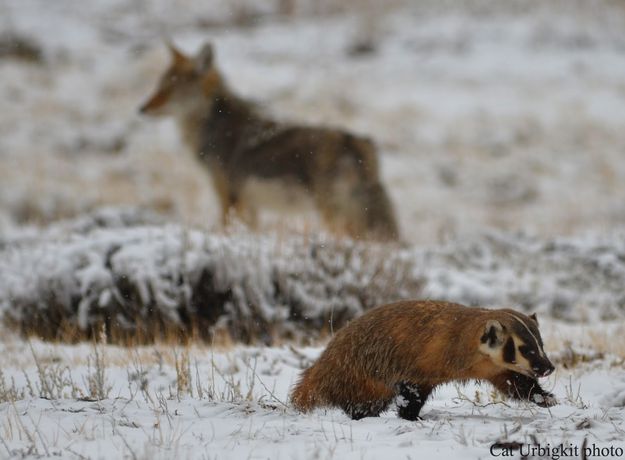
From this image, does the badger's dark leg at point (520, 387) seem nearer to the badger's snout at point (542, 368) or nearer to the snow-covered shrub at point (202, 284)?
the badger's snout at point (542, 368)

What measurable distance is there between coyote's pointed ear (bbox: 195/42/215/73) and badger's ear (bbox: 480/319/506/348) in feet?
27.5

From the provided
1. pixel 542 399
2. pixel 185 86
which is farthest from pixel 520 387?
pixel 185 86

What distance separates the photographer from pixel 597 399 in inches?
187

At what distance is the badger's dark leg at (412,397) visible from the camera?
417 cm

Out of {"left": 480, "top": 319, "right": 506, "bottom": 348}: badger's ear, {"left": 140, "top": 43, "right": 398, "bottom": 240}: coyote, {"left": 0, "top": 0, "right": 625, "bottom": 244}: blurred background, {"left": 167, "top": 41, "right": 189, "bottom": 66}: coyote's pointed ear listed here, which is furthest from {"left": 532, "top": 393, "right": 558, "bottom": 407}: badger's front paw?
{"left": 167, "top": 41, "right": 189, "bottom": 66}: coyote's pointed ear

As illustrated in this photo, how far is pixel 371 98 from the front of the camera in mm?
25094

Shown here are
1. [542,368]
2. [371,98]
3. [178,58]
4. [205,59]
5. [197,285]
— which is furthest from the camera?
[371,98]

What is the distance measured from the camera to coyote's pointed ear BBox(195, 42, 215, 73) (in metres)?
11.4

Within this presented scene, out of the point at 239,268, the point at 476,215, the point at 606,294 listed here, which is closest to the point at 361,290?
the point at 239,268

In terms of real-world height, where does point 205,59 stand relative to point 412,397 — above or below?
above

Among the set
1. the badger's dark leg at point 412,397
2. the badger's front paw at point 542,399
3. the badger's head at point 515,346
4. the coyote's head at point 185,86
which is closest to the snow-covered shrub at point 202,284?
the badger's dark leg at point 412,397

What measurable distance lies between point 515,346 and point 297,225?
6.30 metres

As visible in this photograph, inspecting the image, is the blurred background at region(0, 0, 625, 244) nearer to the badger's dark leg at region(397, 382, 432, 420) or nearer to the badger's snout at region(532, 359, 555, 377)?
the badger's dark leg at region(397, 382, 432, 420)

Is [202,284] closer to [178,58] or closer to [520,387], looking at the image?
[520,387]
